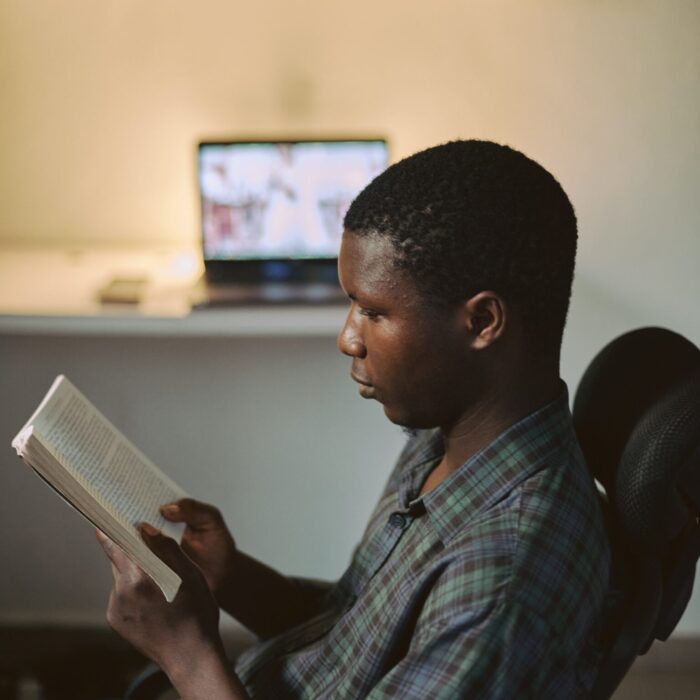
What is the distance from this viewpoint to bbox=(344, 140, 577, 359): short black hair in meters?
0.90

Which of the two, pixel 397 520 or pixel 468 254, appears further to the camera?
pixel 397 520

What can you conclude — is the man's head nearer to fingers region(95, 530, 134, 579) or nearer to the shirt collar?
the shirt collar

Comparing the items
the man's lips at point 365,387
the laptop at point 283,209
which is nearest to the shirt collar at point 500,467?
the man's lips at point 365,387

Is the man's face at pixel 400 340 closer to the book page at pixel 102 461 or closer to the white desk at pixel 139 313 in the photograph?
the book page at pixel 102 461

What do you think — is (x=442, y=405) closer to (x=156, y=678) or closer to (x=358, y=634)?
(x=358, y=634)

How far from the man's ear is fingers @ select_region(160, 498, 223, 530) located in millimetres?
493

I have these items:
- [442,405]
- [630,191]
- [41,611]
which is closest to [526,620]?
[442,405]

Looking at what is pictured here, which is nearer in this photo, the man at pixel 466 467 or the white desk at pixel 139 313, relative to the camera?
the man at pixel 466 467

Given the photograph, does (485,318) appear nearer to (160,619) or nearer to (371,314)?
(371,314)

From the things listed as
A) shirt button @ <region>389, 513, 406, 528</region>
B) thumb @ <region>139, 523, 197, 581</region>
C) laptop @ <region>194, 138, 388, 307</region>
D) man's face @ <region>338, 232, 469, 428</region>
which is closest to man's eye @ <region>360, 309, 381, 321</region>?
man's face @ <region>338, 232, 469, 428</region>

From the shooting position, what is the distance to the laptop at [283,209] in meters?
1.92

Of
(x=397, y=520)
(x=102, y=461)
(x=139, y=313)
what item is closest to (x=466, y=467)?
(x=397, y=520)

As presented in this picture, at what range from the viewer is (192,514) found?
4.15ft

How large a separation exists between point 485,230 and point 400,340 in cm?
13
